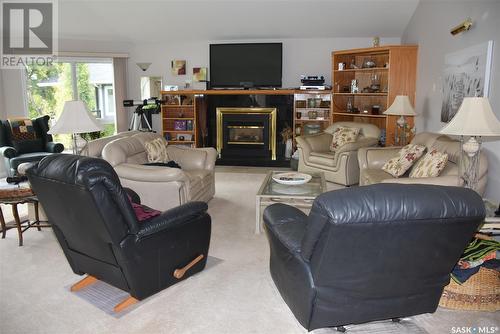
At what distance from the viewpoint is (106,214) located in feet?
7.95

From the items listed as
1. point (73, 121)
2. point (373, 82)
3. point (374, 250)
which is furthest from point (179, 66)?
point (374, 250)

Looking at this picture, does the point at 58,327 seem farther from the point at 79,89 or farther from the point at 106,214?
the point at 79,89

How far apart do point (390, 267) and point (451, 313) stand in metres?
0.96

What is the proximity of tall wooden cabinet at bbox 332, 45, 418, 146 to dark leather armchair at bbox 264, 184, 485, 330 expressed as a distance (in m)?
4.68

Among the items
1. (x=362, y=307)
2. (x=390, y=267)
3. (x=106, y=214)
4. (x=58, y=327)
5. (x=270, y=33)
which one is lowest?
(x=58, y=327)

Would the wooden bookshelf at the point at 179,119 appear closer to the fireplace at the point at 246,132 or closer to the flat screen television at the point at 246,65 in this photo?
the fireplace at the point at 246,132

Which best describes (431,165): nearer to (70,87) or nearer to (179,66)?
(179,66)

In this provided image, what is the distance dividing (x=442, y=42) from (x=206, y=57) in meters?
4.51

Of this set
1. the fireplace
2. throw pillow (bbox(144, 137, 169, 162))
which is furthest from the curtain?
throw pillow (bbox(144, 137, 169, 162))

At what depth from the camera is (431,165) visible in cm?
410

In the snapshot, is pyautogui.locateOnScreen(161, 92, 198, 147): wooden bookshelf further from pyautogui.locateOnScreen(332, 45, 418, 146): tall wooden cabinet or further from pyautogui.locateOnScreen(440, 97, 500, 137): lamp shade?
pyautogui.locateOnScreen(440, 97, 500, 137): lamp shade

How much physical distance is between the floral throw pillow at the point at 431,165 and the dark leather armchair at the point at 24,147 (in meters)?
5.41

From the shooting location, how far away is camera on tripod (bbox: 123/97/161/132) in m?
8.29

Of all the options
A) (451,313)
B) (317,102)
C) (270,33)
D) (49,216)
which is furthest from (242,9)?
(451,313)
